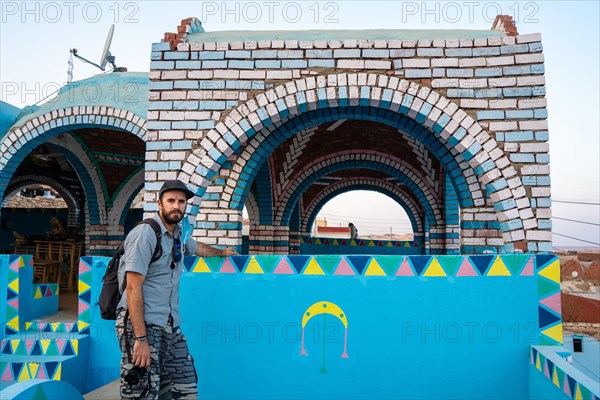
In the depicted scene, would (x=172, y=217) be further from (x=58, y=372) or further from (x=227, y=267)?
(x=58, y=372)

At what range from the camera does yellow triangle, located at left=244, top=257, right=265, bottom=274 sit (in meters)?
3.44

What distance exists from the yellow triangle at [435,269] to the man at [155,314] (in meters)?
1.74

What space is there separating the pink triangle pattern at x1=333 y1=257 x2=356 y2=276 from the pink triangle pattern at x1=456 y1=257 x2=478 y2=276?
75cm

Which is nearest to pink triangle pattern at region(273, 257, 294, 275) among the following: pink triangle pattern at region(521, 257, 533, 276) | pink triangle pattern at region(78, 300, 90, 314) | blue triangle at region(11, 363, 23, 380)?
pink triangle pattern at region(521, 257, 533, 276)

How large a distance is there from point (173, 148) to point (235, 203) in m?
1.37

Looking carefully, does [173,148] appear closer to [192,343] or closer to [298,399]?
[192,343]

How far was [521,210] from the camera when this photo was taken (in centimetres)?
425

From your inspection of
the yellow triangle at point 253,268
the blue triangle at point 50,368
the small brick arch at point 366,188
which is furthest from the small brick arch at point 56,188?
the yellow triangle at point 253,268

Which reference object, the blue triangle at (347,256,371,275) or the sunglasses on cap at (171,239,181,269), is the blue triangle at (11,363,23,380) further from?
the blue triangle at (347,256,371,275)

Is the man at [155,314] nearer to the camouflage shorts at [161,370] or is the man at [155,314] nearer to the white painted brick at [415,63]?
the camouflage shorts at [161,370]

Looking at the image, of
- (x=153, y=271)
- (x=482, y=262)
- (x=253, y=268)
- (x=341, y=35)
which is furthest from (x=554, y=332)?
(x=341, y=35)

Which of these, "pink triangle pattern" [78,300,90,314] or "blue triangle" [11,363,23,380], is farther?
"blue triangle" [11,363,23,380]

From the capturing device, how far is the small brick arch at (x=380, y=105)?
430 centimetres

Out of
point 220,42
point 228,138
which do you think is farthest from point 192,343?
point 220,42
